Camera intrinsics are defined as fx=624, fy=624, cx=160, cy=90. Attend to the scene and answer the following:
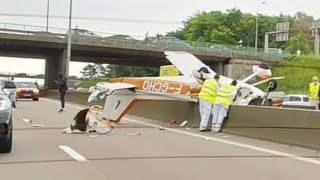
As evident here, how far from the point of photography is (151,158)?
11562 millimetres

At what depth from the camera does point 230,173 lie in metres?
9.80

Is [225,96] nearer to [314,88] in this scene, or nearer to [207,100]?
[207,100]

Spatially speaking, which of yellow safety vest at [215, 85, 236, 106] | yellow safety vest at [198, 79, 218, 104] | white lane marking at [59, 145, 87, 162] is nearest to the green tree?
yellow safety vest at [198, 79, 218, 104]

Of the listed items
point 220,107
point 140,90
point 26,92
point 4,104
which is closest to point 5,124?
point 4,104

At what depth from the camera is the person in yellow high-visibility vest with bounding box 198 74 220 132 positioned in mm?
18484

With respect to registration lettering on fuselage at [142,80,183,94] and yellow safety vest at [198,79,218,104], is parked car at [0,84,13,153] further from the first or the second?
registration lettering on fuselage at [142,80,183,94]

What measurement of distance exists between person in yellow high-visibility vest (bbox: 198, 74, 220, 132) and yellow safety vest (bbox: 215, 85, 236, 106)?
0.32m

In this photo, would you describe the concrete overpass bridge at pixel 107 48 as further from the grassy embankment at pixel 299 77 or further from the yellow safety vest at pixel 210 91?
the yellow safety vest at pixel 210 91

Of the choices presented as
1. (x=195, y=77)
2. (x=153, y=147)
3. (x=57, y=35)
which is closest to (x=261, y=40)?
(x=57, y=35)

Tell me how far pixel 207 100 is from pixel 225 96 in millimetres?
597

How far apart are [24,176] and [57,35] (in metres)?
62.9

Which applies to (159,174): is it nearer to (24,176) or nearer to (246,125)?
(24,176)

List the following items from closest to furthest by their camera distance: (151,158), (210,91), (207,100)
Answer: (151,158) < (207,100) < (210,91)

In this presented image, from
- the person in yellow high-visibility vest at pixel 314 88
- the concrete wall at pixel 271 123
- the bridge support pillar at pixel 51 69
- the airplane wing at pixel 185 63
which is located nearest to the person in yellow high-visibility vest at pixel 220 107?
the concrete wall at pixel 271 123
